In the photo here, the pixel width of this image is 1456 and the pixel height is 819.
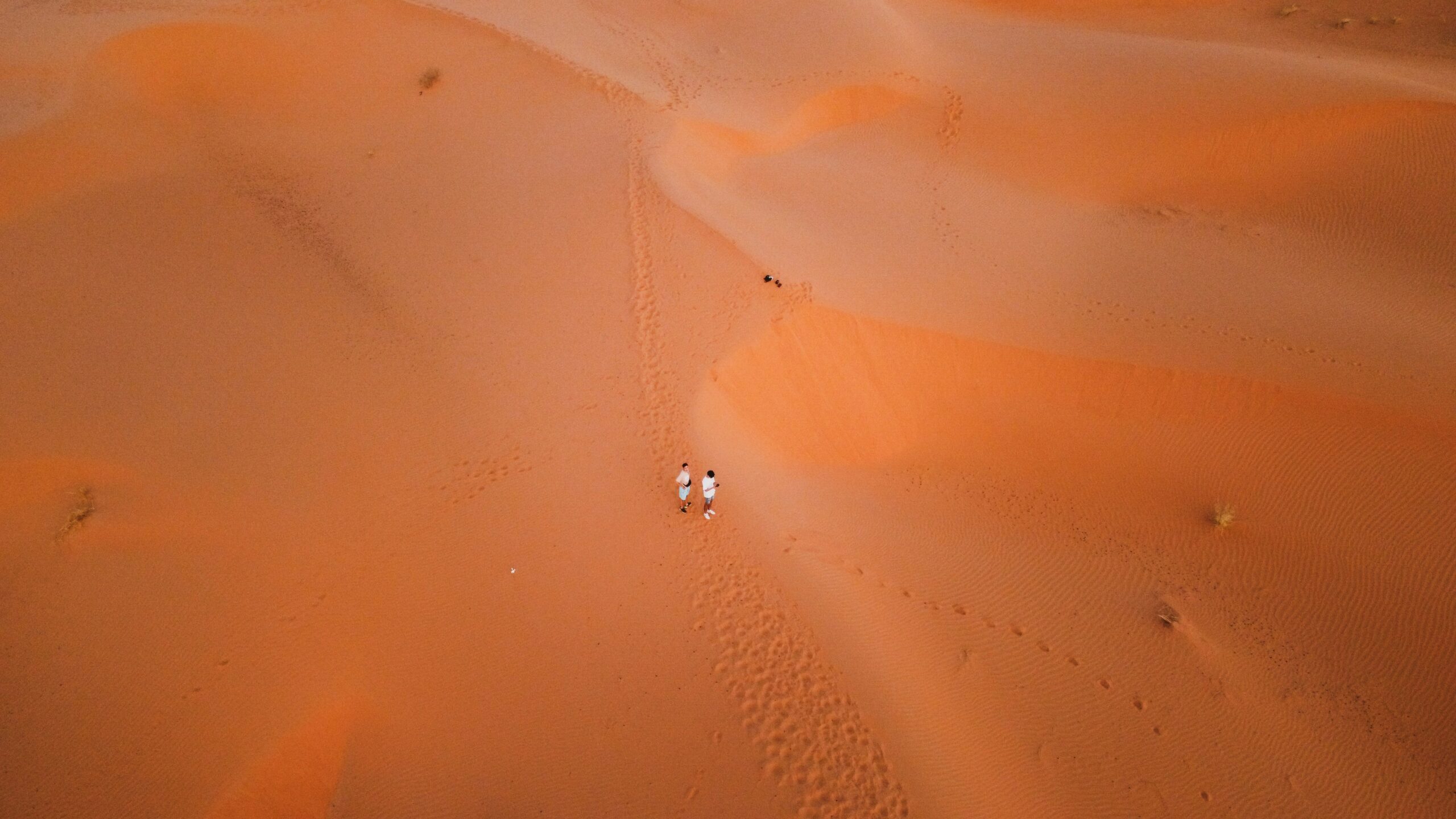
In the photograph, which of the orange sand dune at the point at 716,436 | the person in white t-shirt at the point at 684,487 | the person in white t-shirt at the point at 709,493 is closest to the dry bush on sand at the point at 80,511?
the orange sand dune at the point at 716,436

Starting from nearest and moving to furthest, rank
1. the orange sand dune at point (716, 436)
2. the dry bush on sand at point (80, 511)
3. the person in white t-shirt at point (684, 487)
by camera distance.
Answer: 1. the orange sand dune at point (716, 436)
2. the dry bush on sand at point (80, 511)
3. the person in white t-shirt at point (684, 487)

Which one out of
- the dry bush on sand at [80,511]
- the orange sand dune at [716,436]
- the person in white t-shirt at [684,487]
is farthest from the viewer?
the person in white t-shirt at [684,487]

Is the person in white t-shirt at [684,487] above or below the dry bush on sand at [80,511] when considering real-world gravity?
below

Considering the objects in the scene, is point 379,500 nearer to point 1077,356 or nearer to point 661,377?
point 661,377

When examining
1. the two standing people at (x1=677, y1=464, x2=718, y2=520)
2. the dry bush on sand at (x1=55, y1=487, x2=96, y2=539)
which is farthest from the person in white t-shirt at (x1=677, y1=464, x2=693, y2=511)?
the dry bush on sand at (x1=55, y1=487, x2=96, y2=539)

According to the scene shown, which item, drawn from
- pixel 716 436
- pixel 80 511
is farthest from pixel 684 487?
pixel 80 511

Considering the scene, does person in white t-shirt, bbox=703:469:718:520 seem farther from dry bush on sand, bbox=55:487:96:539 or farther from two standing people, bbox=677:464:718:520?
dry bush on sand, bbox=55:487:96:539

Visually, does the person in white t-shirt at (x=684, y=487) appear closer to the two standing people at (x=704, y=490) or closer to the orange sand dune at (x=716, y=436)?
the two standing people at (x=704, y=490)
